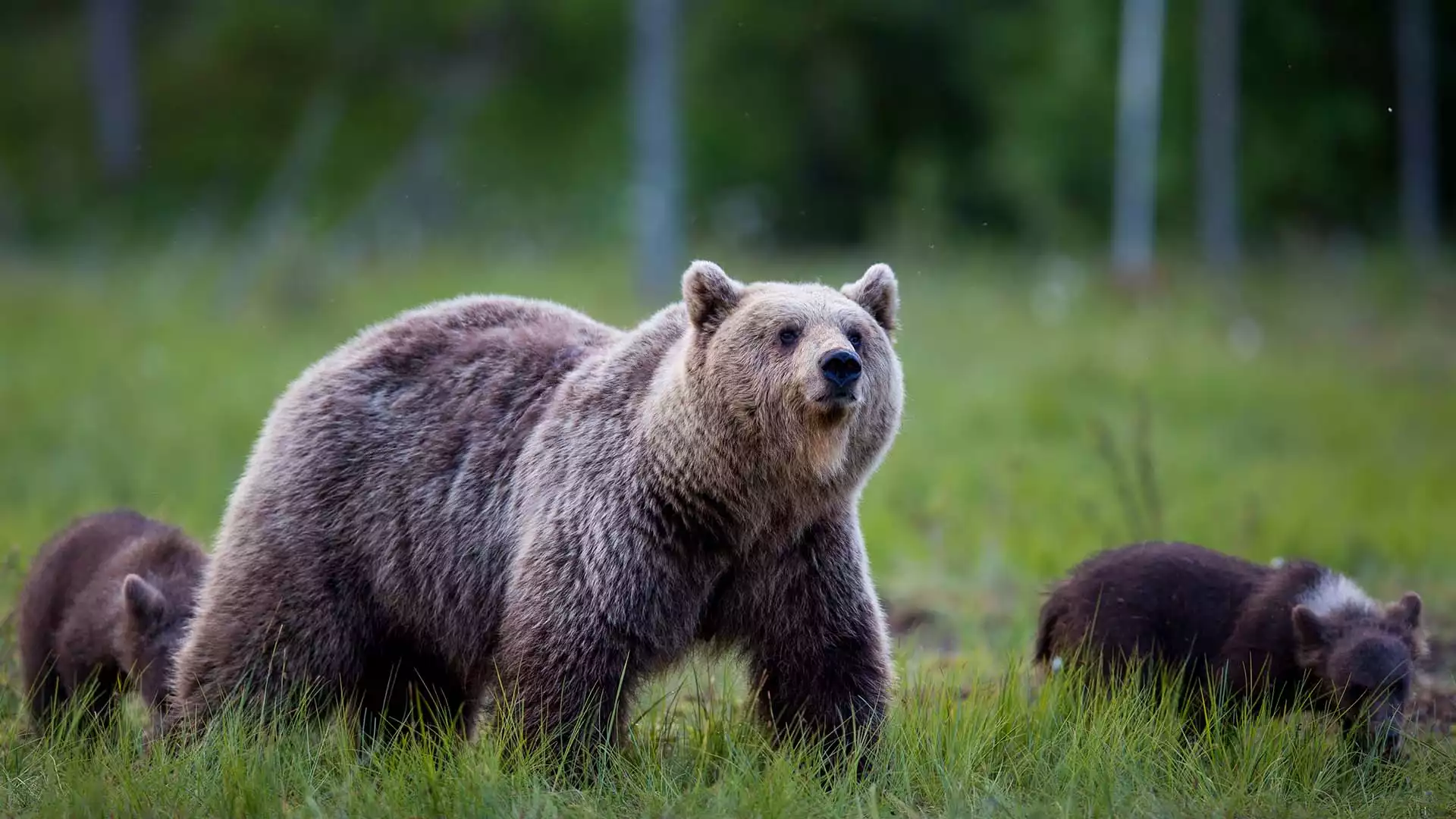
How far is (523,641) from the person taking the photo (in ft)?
18.2

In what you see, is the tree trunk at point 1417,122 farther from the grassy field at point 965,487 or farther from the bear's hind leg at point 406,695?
the bear's hind leg at point 406,695

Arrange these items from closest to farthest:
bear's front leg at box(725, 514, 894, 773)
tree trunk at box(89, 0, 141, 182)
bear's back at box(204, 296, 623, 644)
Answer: bear's front leg at box(725, 514, 894, 773) < bear's back at box(204, 296, 623, 644) < tree trunk at box(89, 0, 141, 182)

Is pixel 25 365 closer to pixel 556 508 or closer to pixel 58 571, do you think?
pixel 58 571

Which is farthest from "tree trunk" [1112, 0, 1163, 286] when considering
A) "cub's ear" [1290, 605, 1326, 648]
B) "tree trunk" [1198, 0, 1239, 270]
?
"cub's ear" [1290, 605, 1326, 648]

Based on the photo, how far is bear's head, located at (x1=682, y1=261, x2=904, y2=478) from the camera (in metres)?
5.33

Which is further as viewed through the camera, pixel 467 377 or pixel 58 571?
pixel 58 571

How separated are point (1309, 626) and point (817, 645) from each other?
2.04 meters

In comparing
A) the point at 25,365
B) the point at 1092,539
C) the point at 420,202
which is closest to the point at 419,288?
the point at 25,365

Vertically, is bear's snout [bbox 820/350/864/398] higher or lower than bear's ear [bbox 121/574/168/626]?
higher

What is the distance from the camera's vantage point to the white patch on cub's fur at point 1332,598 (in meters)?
6.44

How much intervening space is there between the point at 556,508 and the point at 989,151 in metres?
26.2

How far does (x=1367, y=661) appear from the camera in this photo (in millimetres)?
6141

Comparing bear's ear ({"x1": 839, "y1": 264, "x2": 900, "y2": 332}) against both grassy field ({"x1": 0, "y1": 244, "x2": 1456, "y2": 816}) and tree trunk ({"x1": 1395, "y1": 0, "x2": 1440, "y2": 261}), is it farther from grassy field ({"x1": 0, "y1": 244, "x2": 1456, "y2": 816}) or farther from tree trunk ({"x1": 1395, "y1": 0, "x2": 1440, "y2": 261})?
tree trunk ({"x1": 1395, "y1": 0, "x2": 1440, "y2": 261})

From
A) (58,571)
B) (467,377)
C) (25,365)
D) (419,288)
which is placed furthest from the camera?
(419,288)
